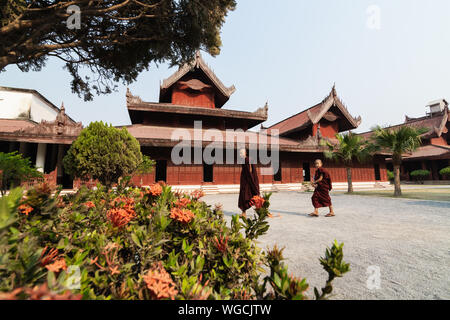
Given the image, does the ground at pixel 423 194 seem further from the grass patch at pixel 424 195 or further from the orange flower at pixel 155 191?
the orange flower at pixel 155 191

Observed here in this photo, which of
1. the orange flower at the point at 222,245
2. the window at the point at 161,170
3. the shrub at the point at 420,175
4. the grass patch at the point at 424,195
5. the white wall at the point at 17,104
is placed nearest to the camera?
the orange flower at the point at 222,245

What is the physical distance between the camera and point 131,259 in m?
1.19

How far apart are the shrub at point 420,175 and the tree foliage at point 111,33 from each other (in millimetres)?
28679

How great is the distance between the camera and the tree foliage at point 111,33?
17.6 ft

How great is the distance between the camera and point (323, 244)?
3.31m

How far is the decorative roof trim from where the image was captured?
15508mm

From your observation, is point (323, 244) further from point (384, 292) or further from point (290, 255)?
point (384, 292)

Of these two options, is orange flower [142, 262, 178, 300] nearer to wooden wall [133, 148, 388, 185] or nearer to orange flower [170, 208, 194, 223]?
orange flower [170, 208, 194, 223]

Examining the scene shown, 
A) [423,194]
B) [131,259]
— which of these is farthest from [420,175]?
[131,259]

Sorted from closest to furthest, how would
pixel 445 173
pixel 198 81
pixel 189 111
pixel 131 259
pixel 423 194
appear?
pixel 131 259
pixel 423 194
pixel 189 111
pixel 198 81
pixel 445 173

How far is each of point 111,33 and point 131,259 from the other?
27.8 ft

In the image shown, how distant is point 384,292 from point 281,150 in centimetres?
1344

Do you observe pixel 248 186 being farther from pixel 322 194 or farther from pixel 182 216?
pixel 182 216

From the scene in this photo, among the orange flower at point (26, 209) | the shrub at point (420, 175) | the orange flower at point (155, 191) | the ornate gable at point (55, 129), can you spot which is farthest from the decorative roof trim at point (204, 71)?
the shrub at point (420, 175)
